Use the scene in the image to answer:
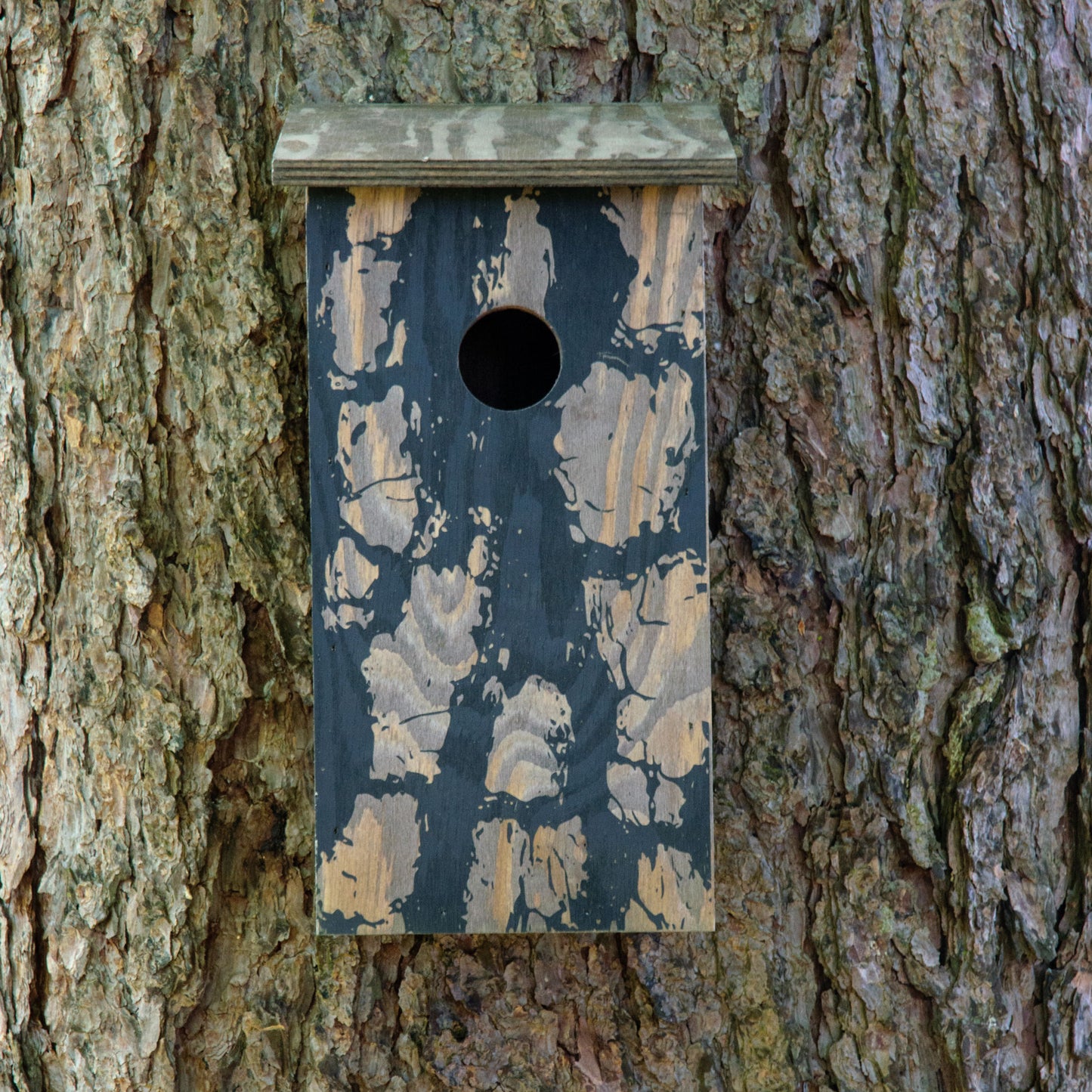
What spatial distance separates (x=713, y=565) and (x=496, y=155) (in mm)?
751

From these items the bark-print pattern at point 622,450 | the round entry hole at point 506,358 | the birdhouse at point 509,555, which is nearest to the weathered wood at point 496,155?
the birdhouse at point 509,555

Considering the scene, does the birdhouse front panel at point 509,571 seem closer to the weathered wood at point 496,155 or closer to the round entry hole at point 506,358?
the weathered wood at point 496,155

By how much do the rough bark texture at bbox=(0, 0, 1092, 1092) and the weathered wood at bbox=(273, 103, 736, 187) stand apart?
0.31 m

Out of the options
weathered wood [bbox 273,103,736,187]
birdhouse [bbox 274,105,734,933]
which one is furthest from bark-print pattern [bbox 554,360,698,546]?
weathered wood [bbox 273,103,736,187]

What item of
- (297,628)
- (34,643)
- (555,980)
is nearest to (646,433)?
(297,628)

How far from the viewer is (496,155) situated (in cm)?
151

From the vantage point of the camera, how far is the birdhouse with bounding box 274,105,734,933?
5.10 ft

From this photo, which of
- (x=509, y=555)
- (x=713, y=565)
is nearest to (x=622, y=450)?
(x=509, y=555)

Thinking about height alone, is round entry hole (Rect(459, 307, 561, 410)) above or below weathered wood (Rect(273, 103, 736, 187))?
below

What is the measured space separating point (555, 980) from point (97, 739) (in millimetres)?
872

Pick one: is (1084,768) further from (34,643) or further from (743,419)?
(34,643)

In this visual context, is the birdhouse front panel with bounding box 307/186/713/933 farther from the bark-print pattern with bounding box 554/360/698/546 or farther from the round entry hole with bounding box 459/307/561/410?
the round entry hole with bounding box 459/307/561/410

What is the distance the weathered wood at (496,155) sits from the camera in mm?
1510

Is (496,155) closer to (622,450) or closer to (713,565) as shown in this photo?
(622,450)
